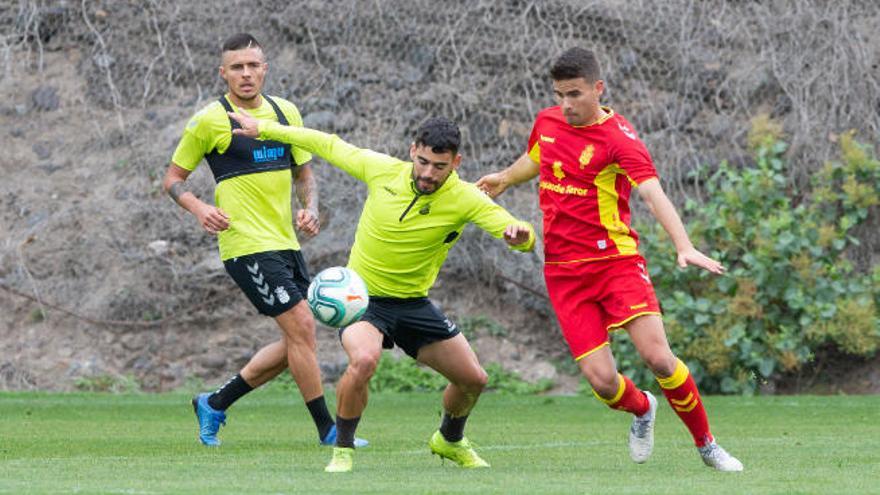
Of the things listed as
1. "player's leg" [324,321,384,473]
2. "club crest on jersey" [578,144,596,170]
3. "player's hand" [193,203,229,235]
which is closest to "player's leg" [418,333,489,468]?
"player's leg" [324,321,384,473]

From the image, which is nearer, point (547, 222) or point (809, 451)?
point (547, 222)

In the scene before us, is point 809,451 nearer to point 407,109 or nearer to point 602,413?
point 602,413

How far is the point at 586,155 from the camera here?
27.8ft

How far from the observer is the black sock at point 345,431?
8086mm

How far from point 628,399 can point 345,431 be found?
1.50 m

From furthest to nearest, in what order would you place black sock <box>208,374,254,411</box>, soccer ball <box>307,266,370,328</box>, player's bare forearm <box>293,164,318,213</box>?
player's bare forearm <box>293,164,318,213</box>
black sock <box>208,374,254,411</box>
soccer ball <box>307,266,370,328</box>

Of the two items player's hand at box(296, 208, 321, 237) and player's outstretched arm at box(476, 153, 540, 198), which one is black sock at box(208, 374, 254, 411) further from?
player's outstretched arm at box(476, 153, 540, 198)

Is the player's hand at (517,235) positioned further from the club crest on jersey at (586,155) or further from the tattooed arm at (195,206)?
the tattooed arm at (195,206)

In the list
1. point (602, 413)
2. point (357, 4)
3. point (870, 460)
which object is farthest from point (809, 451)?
point (357, 4)

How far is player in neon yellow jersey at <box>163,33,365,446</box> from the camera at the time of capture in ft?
32.7

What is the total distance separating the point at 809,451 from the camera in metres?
9.24

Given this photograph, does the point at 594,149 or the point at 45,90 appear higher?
the point at 594,149

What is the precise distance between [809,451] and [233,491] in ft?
12.4

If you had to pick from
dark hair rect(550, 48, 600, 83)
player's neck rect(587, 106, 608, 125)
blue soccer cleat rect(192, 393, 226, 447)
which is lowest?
blue soccer cleat rect(192, 393, 226, 447)
